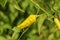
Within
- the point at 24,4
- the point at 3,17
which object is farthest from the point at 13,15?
the point at 24,4

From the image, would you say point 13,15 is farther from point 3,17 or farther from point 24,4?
point 24,4

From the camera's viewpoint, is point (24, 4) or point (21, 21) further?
point (21, 21)

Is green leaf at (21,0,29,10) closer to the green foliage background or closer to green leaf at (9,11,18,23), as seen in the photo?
the green foliage background

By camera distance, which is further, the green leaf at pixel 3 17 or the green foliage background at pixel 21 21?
the green leaf at pixel 3 17

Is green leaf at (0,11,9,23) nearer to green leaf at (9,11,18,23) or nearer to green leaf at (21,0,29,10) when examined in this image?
green leaf at (9,11,18,23)

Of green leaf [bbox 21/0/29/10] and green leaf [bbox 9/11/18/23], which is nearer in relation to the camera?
green leaf [bbox 21/0/29/10]

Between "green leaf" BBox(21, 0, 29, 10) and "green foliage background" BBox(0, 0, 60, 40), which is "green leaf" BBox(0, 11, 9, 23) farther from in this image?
"green leaf" BBox(21, 0, 29, 10)

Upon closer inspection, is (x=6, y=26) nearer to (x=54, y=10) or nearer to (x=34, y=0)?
(x=34, y=0)

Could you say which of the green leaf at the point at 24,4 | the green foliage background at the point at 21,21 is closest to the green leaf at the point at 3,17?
the green foliage background at the point at 21,21

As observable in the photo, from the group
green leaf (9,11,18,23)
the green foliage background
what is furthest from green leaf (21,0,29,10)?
green leaf (9,11,18,23)

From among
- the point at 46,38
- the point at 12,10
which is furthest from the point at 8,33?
the point at 46,38

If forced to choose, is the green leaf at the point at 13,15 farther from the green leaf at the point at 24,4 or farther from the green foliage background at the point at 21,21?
the green leaf at the point at 24,4

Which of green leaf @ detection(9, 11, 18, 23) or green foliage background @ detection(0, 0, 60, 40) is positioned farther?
green leaf @ detection(9, 11, 18, 23)
